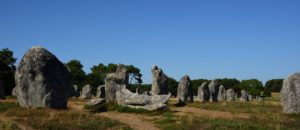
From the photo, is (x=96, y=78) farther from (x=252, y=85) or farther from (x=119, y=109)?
(x=119, y=109)

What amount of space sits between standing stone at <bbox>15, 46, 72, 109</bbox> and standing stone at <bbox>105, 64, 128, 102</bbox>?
8.68m

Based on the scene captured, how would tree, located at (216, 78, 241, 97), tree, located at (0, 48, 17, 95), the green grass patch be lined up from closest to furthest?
1. the green grass patch
2. tree, located at (0, 48, 17, 95)
3. tree, located at (216, 78, 241, 97)

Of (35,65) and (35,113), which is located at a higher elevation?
(35,65)

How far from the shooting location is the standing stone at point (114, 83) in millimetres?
35281

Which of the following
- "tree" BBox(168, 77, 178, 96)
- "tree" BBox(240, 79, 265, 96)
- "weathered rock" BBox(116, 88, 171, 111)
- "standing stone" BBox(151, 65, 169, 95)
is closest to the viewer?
→ "weathered rock" BBox(116, 88, 171, 111)

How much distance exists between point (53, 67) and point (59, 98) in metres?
2.12

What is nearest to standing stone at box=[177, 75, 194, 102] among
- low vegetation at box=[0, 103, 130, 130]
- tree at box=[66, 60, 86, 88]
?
low vegetation at box=[0, 103, 130, 130]

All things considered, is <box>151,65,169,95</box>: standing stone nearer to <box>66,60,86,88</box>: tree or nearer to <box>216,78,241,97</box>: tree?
<box>66,60,86,88</box>: tree

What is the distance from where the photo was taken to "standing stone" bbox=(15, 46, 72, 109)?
26234mm

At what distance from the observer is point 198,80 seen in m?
133

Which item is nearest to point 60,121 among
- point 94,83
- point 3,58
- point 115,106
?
point 115,106

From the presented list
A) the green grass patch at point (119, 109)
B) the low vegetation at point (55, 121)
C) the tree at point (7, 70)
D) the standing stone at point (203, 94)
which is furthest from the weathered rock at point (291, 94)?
the tree at point (7, 70)

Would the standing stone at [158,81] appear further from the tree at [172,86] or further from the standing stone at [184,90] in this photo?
the tree at [172,86]

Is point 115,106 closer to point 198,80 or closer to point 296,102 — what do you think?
point 296,102
